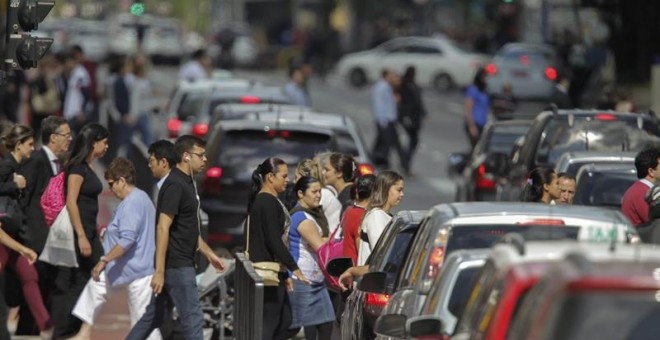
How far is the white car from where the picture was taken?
189 ft

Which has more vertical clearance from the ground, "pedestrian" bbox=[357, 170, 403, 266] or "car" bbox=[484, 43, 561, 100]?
"pedestrian" bbox=[357, 170, 403, 266]

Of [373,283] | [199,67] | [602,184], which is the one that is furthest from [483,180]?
[199,67]

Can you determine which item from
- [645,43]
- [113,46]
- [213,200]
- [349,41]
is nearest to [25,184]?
[213,200]

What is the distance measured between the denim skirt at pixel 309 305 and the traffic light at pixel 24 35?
284cm

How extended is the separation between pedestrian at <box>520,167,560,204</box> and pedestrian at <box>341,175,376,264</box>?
3.64ft

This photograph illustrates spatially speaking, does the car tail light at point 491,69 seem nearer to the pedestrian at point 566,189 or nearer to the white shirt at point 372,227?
the pedestrian at point 566,189

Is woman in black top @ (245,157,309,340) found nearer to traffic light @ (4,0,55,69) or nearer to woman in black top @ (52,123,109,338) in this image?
woman in black top @ (52,123,109,338)

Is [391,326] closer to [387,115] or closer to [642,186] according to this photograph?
[642,186]

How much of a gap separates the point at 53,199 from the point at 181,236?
2034 mm

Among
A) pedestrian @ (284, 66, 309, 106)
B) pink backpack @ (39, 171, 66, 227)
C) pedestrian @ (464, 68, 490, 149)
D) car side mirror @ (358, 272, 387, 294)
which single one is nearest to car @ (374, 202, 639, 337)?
car side mirror @ (358, 272, 387, 294)

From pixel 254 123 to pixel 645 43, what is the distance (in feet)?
A: 104

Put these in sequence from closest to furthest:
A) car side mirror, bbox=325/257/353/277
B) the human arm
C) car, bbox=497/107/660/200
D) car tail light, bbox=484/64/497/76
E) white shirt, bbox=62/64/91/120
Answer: car side mirror, bbox=325/257/353/277 → the human arm → car, bbox=497/107/660/200 → white shirt, bbox=62/64/91/120 → car tail light, bbox=484/64/497/76

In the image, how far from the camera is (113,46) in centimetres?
7625

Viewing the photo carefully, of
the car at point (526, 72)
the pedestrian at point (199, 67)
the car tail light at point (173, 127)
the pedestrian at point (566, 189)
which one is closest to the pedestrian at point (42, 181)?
the pedestrian at point (566, 189)
